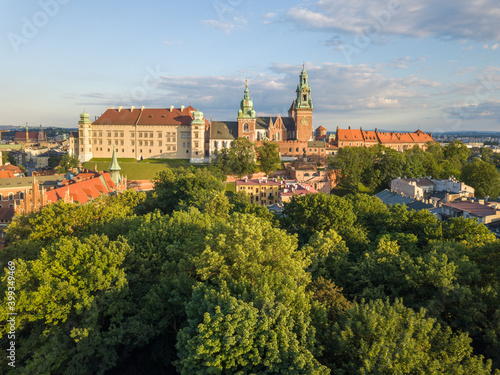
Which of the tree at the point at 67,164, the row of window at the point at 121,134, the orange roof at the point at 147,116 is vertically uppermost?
the orange roof at the point at 147,116

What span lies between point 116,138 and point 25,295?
85426 millimetres

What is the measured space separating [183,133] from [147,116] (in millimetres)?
11141

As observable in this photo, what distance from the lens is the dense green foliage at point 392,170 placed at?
237 feet

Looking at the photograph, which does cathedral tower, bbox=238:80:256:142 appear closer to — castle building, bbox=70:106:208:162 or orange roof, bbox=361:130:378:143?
castle building, bbox=70:106:208:162

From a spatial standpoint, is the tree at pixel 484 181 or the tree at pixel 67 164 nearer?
the tree at pixel 484 181

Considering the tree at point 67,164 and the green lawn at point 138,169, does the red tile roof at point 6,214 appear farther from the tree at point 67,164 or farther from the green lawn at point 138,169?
the tree at point 67,164

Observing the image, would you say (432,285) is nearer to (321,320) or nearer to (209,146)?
(321,320)

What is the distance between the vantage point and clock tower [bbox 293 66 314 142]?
10381cm

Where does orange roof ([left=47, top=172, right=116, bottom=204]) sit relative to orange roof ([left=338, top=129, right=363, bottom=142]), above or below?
below

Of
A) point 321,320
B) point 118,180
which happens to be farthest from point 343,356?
point 118,180

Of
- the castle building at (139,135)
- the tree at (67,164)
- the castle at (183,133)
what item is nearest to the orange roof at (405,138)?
the castle at (183,133)

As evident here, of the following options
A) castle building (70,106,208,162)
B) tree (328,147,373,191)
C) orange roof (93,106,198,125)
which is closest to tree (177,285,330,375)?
tree (328,147,373,191)

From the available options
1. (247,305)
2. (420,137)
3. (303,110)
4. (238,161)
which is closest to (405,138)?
(420,137)

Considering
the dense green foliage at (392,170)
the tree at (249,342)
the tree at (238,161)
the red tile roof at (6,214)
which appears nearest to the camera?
the tree at (249,342)
